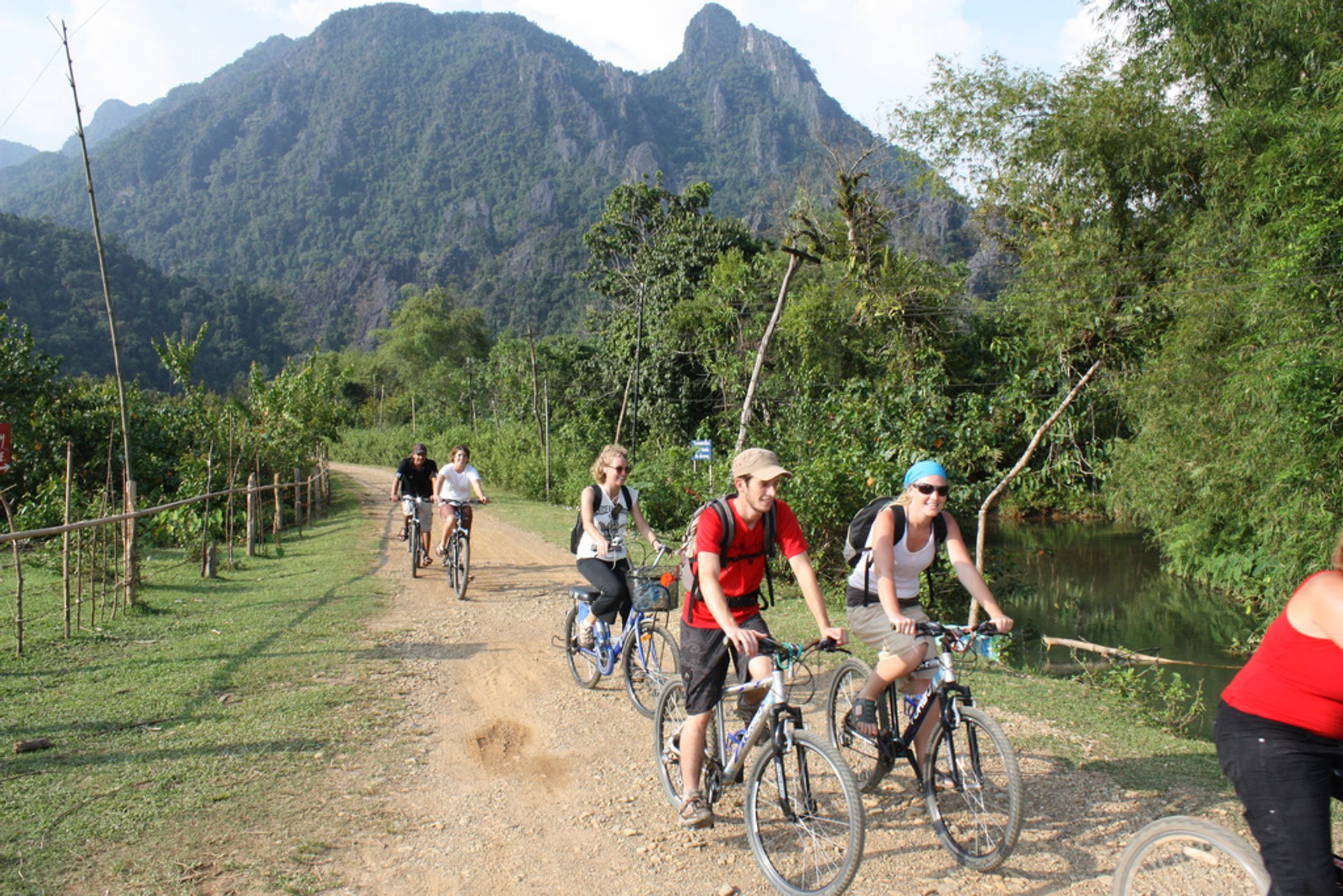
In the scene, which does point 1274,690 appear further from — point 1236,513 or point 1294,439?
point 1236,513

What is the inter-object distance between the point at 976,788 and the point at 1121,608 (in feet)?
46.2

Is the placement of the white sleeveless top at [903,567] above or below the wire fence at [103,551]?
above

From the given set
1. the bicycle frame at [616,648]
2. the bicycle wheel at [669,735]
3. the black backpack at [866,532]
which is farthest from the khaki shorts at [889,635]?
the bicycle frame at [616,648]

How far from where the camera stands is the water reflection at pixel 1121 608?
40.0 feet

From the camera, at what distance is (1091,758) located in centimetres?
496

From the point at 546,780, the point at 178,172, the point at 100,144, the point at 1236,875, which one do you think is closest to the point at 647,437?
the point at 546,780

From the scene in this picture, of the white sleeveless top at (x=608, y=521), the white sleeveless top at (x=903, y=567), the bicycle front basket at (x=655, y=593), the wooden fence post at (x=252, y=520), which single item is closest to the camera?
the white sleeveless top at (x=903, y=567)

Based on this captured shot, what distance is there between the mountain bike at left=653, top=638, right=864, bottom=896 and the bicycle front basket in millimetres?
1719

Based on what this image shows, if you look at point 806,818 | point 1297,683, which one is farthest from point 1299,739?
point 806,818

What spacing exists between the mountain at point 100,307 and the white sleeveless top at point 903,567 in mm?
35775

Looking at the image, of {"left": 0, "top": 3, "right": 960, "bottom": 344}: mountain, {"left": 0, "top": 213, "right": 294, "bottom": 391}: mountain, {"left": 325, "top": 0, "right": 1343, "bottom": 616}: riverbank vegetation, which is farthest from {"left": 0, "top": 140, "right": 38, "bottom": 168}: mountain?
{"left": 325, "top": 0, "right": 1343, "bottom": 616}: riverbank vegetation

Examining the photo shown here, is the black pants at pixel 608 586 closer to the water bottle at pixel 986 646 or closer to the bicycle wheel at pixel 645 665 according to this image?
the bicycle wheel at pixel 645 665

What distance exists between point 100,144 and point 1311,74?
562ft

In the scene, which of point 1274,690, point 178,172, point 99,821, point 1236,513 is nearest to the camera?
point 1274,690
